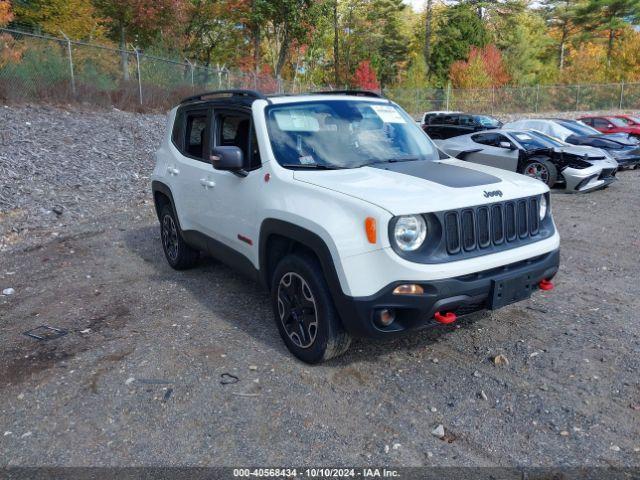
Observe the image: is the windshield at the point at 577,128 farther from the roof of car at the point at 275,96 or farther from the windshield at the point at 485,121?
the roof of car at the point at 275,96

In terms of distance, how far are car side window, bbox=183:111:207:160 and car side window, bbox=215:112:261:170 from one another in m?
0.30

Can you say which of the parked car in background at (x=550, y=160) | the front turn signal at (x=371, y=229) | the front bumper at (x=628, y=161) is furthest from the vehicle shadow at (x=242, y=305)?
the front bumper at (x=628, y=161)

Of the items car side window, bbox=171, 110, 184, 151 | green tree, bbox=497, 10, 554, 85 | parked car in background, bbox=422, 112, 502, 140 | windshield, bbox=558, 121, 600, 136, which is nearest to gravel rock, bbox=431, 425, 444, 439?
car side window, bbox=171, 110, 184, 151

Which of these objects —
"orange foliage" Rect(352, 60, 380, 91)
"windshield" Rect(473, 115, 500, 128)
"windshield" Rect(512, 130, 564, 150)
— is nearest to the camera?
"windshield" Rect(512, 130, 564, 150)

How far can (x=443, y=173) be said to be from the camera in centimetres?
399

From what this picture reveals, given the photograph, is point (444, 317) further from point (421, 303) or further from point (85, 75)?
point (85, 75)

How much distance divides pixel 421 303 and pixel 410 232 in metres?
0.43

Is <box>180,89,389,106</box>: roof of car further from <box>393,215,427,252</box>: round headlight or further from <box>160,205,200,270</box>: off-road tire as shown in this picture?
<box>393,215,427,252</box>: round headlight

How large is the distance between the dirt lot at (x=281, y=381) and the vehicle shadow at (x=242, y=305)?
0.02m

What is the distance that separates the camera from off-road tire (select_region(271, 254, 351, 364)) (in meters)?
3.62

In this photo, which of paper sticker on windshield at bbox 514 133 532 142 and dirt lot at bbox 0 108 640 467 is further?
paper sticker on windshield at bbox 514 133 532 142

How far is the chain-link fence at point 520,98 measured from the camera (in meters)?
39.3

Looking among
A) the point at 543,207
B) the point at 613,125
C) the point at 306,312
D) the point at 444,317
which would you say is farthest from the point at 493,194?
the point at 613,125

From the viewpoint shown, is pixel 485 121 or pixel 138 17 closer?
pixel 485 121
